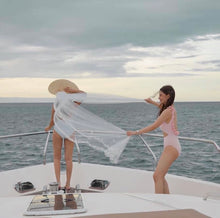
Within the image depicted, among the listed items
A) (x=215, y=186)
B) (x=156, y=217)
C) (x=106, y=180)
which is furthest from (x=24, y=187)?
(x=156, y=217)

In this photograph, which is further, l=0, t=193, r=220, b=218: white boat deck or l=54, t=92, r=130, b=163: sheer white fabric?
l=54, t=92, r=130, b=163: sheer white fabric

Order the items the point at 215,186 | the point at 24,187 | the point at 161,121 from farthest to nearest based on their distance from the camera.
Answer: the point at 24,187 → the point at 215,186 → the point at 161,121

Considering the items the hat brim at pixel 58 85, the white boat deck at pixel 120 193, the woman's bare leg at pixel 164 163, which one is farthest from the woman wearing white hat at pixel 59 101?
the woman's bare leg at pixel 164 163

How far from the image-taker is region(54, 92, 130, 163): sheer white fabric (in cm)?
363

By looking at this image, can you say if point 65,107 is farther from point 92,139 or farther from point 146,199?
point 146,199

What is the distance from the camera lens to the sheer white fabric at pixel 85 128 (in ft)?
11.9

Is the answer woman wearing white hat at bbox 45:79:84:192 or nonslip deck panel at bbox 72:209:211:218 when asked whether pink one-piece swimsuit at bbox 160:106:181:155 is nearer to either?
woman wearing white hat at bbox 45:79:84:192

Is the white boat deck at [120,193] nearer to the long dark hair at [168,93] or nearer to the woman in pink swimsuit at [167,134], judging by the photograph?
the woman in pink swimsuit at [167,134]

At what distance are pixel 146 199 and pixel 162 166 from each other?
3.28 ft

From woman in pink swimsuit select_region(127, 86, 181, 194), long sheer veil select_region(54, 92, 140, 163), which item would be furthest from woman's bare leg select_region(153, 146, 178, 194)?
long sheer veil select_region(54, 92, 140, 163)

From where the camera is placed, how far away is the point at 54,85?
4113 millimetres

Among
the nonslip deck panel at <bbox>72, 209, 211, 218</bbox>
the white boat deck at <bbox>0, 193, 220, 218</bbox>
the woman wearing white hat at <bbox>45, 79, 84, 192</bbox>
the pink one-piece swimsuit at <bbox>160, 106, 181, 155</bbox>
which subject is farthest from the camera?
the woman wearing white hat at <bbox>45, 79, 84, 192</bbox>

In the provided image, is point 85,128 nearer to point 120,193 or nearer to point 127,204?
point 120,193

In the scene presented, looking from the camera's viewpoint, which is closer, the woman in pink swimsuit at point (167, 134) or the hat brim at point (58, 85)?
the woman in pink swimsuit at point (167, 134)
